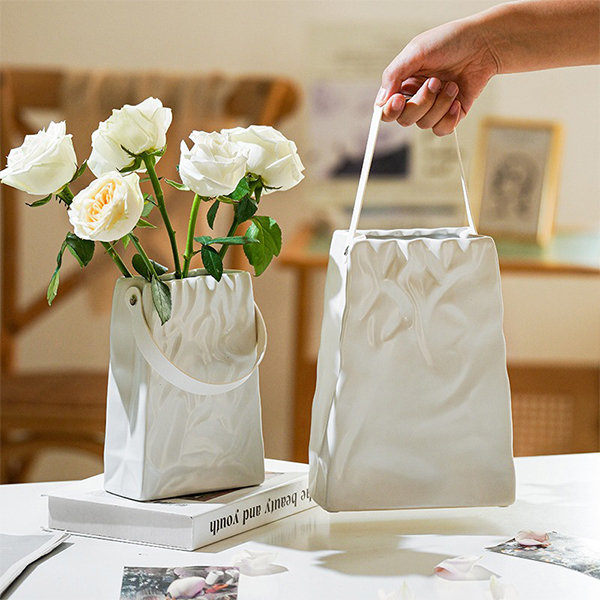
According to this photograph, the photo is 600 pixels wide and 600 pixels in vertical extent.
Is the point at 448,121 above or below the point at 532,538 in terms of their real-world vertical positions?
above

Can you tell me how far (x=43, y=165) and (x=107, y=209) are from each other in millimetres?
61

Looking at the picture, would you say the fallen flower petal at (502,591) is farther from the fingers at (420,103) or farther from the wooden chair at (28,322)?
the wooden chair at (28,322)

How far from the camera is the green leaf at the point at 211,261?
679 millimetres

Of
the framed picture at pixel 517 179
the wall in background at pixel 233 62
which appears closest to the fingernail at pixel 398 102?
the framed picture at pixel 517 179

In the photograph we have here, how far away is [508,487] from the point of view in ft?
2.32

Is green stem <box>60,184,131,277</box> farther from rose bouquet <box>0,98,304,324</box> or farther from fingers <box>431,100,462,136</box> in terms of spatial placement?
fingers <box>431,100,462,136</box>

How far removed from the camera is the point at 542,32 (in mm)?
837

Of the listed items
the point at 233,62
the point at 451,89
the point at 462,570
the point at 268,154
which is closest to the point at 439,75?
the point at 451,89

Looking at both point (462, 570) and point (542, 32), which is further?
point (542, 32)

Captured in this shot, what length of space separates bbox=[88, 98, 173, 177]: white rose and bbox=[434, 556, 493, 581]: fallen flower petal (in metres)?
0.37

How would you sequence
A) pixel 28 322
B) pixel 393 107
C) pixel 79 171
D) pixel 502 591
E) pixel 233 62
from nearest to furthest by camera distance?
pixel 502 591 < pixel 79 171 < pixel 393 107 < pixel 28 322 < pixel 233 62

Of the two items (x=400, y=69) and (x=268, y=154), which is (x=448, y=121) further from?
(x=268, y=154)

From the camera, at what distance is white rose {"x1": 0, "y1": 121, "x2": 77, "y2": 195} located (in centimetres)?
64

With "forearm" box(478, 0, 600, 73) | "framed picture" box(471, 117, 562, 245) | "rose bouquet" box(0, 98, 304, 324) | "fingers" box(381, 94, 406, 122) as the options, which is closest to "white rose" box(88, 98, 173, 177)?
"rose bouquet" box(0, 98, 304, 324)
